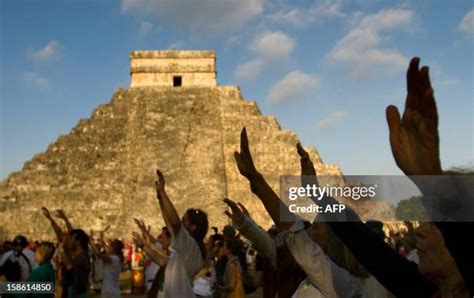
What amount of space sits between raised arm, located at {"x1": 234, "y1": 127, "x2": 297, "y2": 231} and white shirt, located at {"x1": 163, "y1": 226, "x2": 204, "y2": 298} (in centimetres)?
104

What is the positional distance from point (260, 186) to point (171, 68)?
3192 centimetres

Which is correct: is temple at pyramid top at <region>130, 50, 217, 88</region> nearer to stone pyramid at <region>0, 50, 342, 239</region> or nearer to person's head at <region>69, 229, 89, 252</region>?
stone pyramid at <region>0, 50, 342, 239</region>

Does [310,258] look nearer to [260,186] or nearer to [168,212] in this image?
[260,186]

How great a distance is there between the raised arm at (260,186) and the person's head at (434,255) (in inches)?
56.5

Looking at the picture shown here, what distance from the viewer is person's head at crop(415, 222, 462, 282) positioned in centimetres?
198

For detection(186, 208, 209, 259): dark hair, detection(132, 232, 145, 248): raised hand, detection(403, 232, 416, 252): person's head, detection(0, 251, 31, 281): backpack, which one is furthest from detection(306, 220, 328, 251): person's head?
detection(0, 251, 31, 281): backpack

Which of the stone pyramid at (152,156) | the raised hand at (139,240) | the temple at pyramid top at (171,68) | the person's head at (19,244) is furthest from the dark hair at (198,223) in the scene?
the temple at pyramid top at (171,68)

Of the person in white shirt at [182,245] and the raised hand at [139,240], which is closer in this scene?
the person in white shirt at [182,245]

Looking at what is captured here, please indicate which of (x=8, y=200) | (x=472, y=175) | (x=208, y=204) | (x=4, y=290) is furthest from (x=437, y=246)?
(x=8, y=200)

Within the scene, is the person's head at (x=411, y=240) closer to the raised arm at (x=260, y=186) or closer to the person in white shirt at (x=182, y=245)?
the person in white shirt at (x=182, y=245)

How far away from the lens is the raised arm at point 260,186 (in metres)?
3.49

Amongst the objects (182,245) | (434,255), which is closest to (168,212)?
(182,245)

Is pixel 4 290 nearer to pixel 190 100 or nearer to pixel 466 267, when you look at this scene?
pixel 466 267

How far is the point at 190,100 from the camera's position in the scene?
34188 mm
